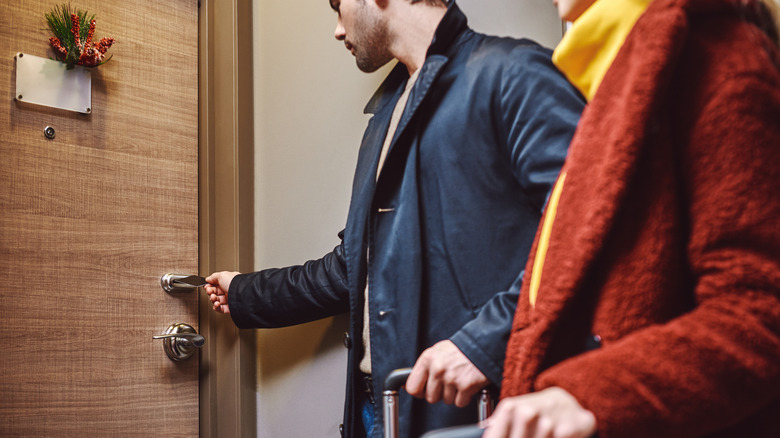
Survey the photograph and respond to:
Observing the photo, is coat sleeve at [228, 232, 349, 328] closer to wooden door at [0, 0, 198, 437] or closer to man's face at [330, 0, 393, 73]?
wooden door at [0, 0, 198, 437]

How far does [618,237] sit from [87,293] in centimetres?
127

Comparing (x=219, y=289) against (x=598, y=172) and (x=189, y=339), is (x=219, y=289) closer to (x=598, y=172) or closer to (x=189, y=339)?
(x=189, y=339)

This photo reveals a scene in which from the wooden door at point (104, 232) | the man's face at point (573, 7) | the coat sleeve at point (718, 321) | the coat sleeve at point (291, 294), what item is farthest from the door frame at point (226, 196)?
the coat sleeve at point (718, 321)

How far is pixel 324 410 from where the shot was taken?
5.01ft

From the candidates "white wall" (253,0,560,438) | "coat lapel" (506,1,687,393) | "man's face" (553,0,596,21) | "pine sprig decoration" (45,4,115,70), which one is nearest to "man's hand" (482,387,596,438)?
"coat lapel" (506,1,687,393)

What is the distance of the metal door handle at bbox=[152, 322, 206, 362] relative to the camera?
1536mm

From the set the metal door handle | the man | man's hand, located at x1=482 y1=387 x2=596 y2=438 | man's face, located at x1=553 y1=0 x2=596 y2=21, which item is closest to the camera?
man's hand, located at x1=482 y1=387 x2=596 y2=438

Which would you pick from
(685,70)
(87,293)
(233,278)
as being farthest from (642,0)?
(87,293)

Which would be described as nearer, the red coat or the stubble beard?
the red coat

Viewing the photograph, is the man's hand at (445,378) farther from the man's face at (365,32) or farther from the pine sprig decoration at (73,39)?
the pine sprig decoration at (73,39)

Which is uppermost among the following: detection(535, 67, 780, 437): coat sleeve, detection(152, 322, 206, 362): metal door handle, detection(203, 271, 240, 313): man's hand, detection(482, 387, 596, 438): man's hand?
detection(535, 67, 780, 437): coat sleeve

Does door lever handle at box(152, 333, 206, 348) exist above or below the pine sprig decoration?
below

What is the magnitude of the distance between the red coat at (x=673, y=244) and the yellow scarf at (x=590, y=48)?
60 millimetres

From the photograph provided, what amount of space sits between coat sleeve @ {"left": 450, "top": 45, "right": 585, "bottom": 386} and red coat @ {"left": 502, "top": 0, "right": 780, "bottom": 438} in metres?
0.24
